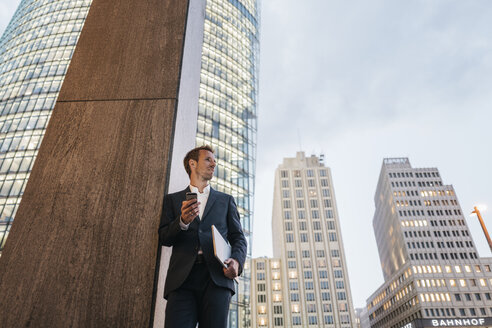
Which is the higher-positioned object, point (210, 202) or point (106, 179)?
point (106, 179)

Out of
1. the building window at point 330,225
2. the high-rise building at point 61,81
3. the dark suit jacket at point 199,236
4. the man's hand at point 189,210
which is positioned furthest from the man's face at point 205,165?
the building window at point 330,225

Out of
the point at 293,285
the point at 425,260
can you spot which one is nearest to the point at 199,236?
the point at 293,285

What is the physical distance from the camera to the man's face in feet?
8.07

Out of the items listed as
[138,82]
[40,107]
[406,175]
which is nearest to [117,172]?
[138,82]

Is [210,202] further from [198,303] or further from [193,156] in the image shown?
[198,303]

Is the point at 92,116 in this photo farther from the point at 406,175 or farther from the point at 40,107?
the point at 406,175

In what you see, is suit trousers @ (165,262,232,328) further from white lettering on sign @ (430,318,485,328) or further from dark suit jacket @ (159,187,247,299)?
white lettering on sign @ (430,318,485,328)

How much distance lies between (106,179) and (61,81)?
1974 inches

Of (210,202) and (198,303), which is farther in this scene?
(210,202)

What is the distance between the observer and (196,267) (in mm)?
2047

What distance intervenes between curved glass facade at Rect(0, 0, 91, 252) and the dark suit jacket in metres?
40.4

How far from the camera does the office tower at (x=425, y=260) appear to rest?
62344mm

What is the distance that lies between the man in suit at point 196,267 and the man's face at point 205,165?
7.6 inches

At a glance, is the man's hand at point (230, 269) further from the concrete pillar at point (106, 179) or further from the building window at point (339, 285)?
the building window at point (339, 285)
